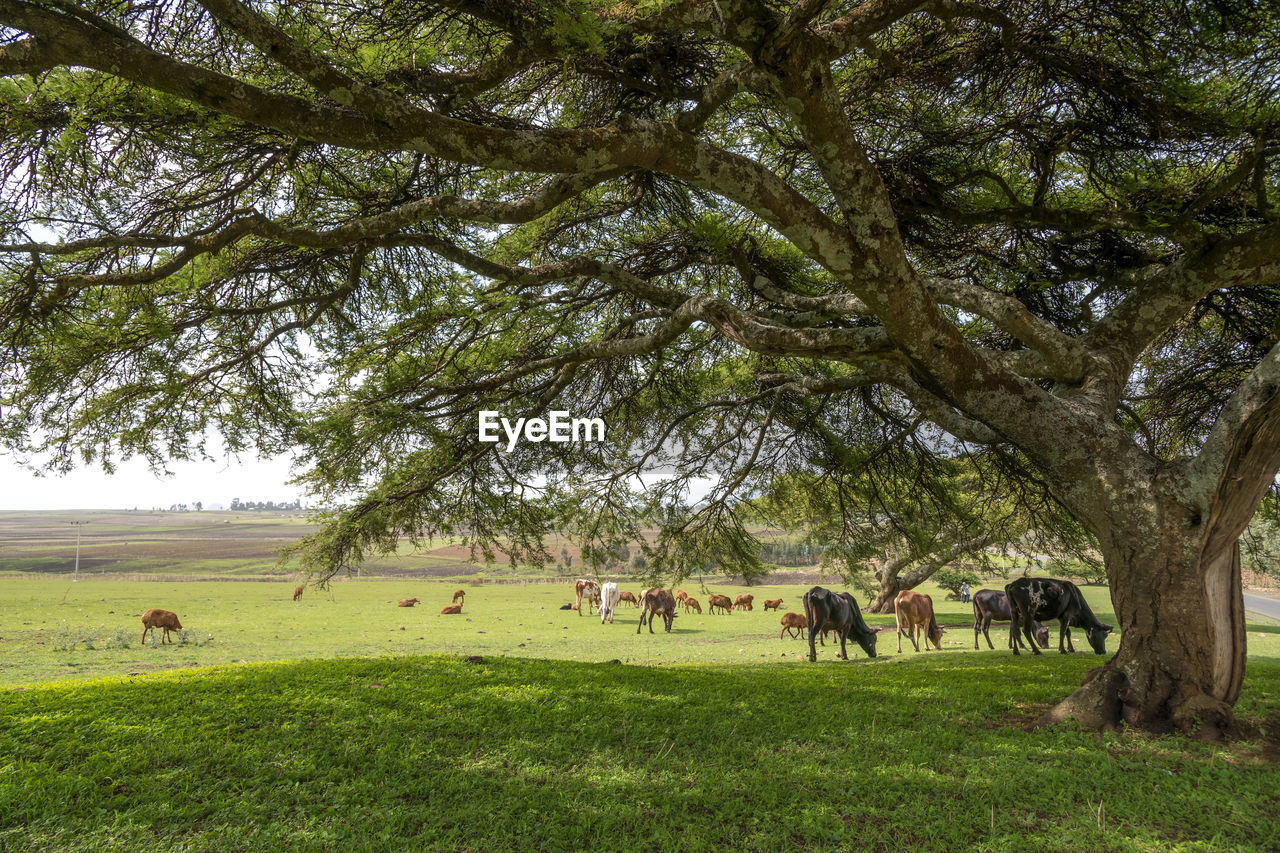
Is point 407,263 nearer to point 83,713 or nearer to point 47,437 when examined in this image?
point 47,437

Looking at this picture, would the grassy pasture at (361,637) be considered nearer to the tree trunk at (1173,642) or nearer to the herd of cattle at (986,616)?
the herd of cattle at (986,616)

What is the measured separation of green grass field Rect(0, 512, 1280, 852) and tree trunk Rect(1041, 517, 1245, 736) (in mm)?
315

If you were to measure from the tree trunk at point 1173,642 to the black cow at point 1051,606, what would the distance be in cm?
696

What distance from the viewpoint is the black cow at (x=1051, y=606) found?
11.9 m

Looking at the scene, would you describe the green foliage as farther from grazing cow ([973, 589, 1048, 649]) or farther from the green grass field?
the green grass field

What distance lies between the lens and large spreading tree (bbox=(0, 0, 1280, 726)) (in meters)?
4.27

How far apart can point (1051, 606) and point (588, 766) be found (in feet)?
37.8

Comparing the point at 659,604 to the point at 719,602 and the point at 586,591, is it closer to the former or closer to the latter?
the point at 586,591

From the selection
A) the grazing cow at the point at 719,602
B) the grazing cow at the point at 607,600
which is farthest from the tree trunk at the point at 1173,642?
the grazing cow at the point at 719,602

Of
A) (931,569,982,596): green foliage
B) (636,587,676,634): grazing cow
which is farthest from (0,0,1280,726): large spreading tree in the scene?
(931,569,982,596): green foliage

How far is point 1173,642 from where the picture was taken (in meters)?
5.22

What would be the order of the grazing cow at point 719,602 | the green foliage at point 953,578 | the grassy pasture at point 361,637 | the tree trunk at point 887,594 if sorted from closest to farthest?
the grassy pasture at point 361,637 < the tree trunk at point 887,594 < the green foliage at point 953,578 < the grazing cow at point 719,602

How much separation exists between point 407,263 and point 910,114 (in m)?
6.28

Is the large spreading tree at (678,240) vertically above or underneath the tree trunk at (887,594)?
above
